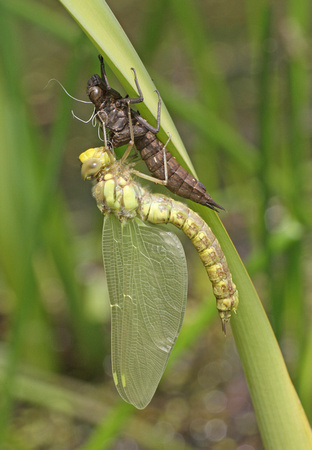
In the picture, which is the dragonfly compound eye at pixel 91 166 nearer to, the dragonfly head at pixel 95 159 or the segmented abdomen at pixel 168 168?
the dragonfly head at pixel 95 159

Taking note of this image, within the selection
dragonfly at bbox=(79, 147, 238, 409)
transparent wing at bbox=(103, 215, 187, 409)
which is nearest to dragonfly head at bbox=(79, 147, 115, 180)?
dragonfly at bbox=(79, 147, 238, 409)

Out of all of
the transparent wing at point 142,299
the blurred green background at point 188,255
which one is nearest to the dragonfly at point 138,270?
the transparent wing at point 142,299

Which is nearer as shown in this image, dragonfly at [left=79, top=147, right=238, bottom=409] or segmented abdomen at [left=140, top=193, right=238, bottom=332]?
segmented abdomen at [left=140, top=193, right=238, bottom=332]

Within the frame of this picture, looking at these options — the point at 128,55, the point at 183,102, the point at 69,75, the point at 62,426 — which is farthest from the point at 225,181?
the point at 128,55

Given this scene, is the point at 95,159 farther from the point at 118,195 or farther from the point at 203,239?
the point at 203,239

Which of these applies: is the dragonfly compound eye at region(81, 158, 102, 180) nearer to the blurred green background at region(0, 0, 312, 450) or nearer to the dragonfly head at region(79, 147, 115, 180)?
the dragonfly head at region(79, 147, 115, 180)

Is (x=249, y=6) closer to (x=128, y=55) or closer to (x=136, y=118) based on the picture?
(x=136, y=118)
